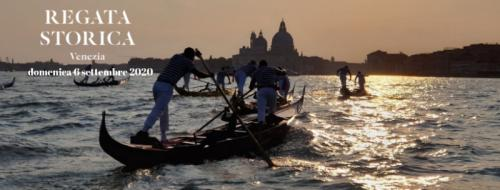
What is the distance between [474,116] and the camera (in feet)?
70.5

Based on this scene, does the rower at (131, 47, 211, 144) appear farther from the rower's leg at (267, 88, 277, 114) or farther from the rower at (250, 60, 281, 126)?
the rower's leg at (267, 88, 277, 114)

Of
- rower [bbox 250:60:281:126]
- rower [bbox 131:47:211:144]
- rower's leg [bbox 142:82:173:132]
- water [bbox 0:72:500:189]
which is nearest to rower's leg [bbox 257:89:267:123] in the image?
rower [bbox 250:60:281:126]

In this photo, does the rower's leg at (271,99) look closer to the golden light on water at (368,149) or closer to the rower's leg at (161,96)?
the golden light on water at (368,149)

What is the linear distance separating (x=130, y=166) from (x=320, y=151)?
4124mm

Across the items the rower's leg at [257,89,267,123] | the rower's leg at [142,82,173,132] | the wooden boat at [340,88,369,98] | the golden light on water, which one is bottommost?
the golden light on water

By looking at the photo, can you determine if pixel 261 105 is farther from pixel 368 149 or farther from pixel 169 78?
pixel 169 78

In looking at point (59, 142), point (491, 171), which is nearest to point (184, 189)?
point (491, 171)

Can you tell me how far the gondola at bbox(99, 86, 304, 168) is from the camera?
8.70 metres

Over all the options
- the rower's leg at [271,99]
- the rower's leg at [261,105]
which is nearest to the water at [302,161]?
the rower's leg at [261,105]

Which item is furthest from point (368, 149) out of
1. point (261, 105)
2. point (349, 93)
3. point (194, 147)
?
point (349, 93)

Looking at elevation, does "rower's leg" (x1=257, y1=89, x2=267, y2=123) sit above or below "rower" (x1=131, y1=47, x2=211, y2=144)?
below

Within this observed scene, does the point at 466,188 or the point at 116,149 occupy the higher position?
the point at 116,149

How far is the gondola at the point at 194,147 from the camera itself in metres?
8.70

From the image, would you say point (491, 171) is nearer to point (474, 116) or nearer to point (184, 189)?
point (184, 189)
